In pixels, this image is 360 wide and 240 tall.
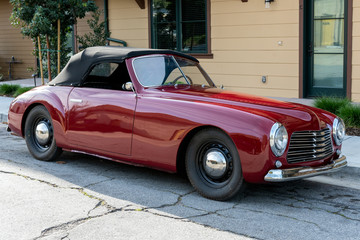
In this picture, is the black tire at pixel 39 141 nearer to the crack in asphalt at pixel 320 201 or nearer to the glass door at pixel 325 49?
the crack in asphalt at pixel 320 201

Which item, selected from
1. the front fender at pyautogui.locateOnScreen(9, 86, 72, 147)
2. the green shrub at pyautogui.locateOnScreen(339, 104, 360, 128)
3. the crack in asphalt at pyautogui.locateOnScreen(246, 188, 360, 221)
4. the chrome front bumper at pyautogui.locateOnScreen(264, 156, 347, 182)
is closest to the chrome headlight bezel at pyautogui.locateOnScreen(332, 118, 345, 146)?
the chrome front bumper at pyautogui.locateOnScreen(264, 156, 347, 182)

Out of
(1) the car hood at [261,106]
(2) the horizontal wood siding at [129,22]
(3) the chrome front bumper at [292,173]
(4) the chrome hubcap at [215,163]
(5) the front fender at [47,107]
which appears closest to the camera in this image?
(3) the chrome front bumper at [292,173]

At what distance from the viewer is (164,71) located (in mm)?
6242

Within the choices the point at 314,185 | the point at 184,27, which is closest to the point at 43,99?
the point at 314,185

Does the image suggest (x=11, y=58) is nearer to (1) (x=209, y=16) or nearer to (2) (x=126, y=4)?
(2) (x=126, y=4)

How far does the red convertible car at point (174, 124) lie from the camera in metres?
5.00

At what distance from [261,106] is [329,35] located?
246 inches

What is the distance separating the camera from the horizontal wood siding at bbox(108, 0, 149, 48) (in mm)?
14266

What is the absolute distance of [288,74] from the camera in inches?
448

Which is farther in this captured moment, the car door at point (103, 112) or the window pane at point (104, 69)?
the window pane at point (104, 69)

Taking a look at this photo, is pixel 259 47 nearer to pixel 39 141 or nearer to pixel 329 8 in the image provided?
pixel 329 8

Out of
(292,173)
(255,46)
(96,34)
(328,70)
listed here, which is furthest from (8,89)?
(292,173)

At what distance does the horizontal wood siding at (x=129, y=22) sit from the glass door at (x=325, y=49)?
479 cm

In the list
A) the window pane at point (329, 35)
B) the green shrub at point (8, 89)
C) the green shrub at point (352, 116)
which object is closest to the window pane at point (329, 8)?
the window pane at point (329, 35)
